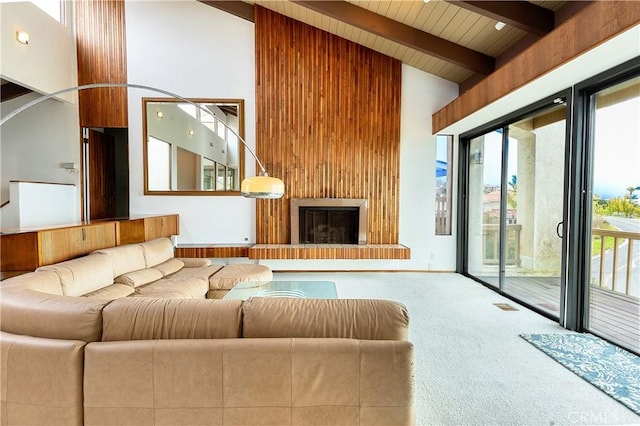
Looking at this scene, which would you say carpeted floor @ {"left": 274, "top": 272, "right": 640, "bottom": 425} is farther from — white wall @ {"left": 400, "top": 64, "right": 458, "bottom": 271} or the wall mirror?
the wall mirror

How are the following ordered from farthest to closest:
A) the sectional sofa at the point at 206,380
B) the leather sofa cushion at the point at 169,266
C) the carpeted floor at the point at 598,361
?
the leather sofa cushion at the point at 169,266 → the carpeted floor at the point at 598,361 → the sectional sofa at the point at 206,380

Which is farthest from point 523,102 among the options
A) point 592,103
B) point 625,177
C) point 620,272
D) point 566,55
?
point 620,272

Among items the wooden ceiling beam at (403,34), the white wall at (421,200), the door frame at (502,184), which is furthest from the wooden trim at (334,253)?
the wooden ceiling beam at (403,34)

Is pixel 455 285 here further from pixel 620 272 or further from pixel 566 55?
pixel 566 55

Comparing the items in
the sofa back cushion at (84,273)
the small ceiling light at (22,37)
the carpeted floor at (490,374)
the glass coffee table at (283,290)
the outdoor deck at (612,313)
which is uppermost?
the small ceiling light at (22,37)

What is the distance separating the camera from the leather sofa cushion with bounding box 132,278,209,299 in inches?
114

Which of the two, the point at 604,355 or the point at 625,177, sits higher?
the point at 625,177

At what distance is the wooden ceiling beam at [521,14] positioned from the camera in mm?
3170

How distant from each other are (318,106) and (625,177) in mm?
4032

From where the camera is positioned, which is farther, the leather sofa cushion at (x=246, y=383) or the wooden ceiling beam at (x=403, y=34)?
the wooden ceiling beam at (x=403, y=34)

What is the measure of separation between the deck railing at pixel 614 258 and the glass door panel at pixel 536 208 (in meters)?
0.43

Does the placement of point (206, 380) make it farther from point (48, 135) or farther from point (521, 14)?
point (48, 135)

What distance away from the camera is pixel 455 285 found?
186 inches

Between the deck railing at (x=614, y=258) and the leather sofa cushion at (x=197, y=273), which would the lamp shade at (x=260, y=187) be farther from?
the deck railing at (x=614, y=258)
